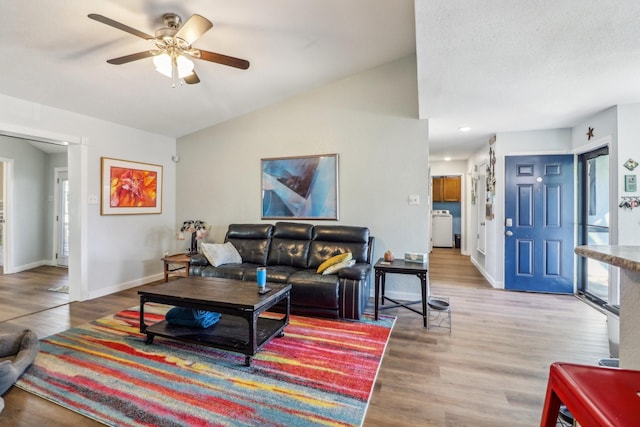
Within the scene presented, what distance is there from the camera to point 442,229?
8.65 m

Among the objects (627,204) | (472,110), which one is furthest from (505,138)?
(627,204)

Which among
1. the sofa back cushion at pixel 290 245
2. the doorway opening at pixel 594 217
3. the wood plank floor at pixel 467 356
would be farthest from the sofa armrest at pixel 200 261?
the doorway opening at pixel 594 217

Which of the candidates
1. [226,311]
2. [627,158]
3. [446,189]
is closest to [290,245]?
[226,311]

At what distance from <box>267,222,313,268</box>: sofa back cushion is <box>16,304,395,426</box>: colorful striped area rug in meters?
1.19

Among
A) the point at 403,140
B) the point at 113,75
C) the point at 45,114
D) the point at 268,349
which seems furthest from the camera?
the point at 403,140

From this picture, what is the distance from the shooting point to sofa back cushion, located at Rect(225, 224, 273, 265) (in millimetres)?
Result: 4184

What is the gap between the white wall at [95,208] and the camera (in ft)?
11.4

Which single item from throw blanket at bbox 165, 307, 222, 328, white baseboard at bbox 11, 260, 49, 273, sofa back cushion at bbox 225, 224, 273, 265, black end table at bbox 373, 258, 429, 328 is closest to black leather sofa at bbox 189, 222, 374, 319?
sofa back cushion at bbox 225, 224, 273, 265

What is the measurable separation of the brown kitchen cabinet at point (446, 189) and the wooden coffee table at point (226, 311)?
746 cm

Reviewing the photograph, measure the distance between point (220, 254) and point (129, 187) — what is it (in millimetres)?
1844

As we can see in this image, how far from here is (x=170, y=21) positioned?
2.51m

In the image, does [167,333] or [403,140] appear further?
[403,140]

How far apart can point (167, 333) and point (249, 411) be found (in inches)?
43.9

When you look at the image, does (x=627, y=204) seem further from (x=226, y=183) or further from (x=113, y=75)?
(x=113, y=75)
